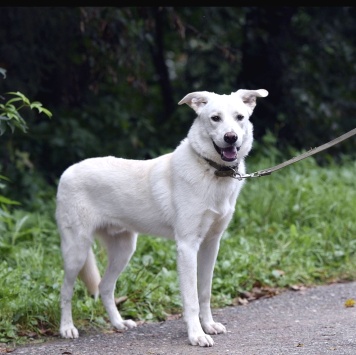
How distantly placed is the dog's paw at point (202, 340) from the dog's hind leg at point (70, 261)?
1.01 metres

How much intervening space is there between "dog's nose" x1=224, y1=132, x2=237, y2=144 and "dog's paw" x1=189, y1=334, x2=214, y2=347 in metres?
1.33

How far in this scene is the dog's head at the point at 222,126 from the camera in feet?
17.5

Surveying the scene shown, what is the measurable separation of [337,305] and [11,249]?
3.00 meters

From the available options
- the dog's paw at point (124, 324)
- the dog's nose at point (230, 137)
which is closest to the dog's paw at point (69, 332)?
the dog's paw at point (124, 324)

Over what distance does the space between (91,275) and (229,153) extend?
1608 mm

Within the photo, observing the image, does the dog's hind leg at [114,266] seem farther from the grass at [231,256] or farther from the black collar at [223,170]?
the black collar at [223,170]

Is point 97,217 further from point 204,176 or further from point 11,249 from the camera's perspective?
point 11,249

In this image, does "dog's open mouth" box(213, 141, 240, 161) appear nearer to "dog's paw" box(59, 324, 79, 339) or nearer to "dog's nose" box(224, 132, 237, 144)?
"dog's nose" box(224, 132, 237, 144)

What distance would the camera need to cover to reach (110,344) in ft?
18.1

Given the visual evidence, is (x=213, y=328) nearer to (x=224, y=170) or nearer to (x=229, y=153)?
(x=224, y=170)

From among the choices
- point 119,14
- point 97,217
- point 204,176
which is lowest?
point 97,217

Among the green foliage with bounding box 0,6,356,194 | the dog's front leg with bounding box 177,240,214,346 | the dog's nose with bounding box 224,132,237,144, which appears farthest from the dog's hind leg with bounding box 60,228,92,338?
the green foliage with bounding box 0,6,356,194

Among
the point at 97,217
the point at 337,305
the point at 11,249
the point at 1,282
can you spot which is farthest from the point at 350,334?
the point at 11,249

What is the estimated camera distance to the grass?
241 inches
